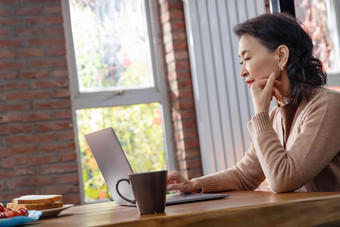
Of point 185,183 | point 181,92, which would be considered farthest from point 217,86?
point 185,183

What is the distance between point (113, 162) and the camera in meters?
1.53

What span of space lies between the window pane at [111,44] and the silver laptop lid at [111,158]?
6.48 feet

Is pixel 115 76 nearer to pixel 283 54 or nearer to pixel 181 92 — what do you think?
pixel 181 92

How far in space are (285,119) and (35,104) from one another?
1926mm

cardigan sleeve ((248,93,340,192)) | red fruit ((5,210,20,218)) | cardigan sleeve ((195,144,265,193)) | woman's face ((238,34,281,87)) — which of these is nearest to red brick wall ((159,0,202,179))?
cardigan sleeve ((195,144,265,193))

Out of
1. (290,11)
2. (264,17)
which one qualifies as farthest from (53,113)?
(264,17)

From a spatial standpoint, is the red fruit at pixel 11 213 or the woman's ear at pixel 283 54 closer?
the red fruit at pixel 11 213

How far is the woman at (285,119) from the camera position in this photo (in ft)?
5.12

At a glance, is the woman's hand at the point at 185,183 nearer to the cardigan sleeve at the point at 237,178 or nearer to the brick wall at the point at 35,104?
the cardigan sleeve at the point at 237,178

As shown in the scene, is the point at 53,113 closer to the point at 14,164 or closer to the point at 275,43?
the point at 14,164

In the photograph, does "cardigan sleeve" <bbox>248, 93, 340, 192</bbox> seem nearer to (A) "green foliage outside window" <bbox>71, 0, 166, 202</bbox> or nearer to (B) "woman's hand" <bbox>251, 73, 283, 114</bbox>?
(B) "woman's hand" <bbox>251, 73, 283, 114</bbox>

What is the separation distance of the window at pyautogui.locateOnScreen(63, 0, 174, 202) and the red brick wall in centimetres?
9

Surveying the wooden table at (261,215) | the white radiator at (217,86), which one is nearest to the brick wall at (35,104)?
the white radiator at (217,86)

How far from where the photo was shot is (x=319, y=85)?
6.00ft
